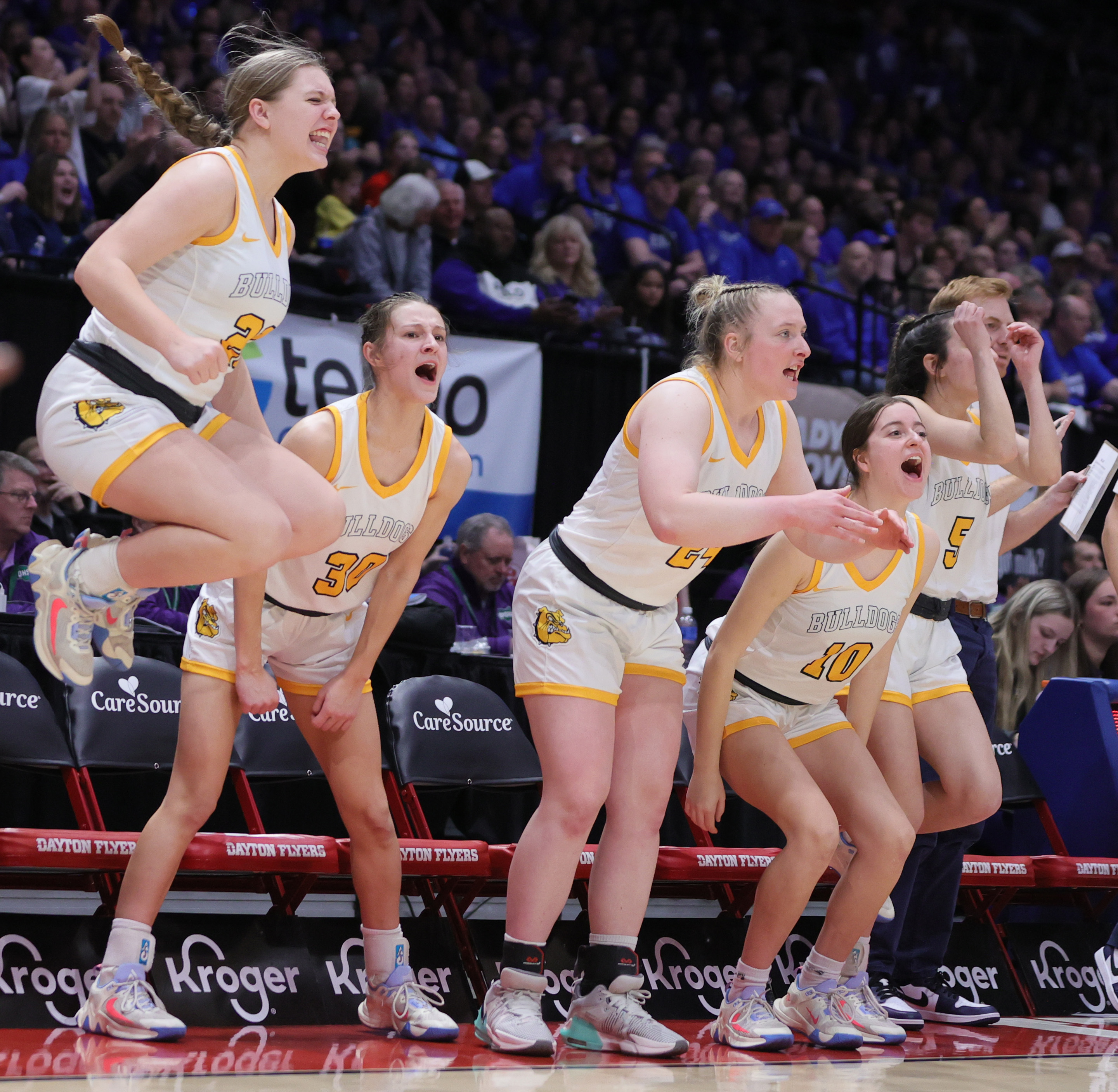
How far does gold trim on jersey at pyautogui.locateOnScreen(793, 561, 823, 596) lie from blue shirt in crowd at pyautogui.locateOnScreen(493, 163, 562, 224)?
614 cm

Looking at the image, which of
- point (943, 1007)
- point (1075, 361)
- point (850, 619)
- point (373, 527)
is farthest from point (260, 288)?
point (1075, 361)

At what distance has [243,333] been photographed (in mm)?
3266

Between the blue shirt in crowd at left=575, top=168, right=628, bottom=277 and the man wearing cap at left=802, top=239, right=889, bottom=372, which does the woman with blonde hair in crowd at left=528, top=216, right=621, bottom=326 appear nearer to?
the blue shirt in crowd at left=575, top=168, right=628, bottom=277

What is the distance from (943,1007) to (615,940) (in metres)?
1.49

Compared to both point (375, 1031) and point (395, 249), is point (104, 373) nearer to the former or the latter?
point (375, 1031)

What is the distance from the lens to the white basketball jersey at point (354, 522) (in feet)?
11.8

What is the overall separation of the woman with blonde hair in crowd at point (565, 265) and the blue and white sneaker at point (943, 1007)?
4.94 m

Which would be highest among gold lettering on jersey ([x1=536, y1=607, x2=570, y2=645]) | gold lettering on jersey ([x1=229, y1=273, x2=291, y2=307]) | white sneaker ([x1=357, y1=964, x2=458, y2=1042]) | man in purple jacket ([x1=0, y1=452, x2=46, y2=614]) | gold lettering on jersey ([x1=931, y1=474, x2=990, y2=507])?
gold lettering on jersey ([x1=229, y1=273, x2=291, y2=307])

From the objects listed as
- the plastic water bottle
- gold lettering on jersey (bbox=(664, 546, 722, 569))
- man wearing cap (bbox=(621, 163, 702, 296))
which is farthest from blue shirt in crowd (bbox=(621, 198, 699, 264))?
gold lettering on jersey (bbox=(664, 546, 722, 569))

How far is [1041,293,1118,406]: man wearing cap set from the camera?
33.7 ft

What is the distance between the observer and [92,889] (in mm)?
3959

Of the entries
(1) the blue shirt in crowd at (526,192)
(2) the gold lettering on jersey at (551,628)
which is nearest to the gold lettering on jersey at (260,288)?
(2) the gold lettering on jersey at (551,628)

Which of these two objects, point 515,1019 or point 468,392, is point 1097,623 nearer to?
point 468,392

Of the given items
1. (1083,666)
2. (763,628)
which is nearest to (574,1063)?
(763,628)
